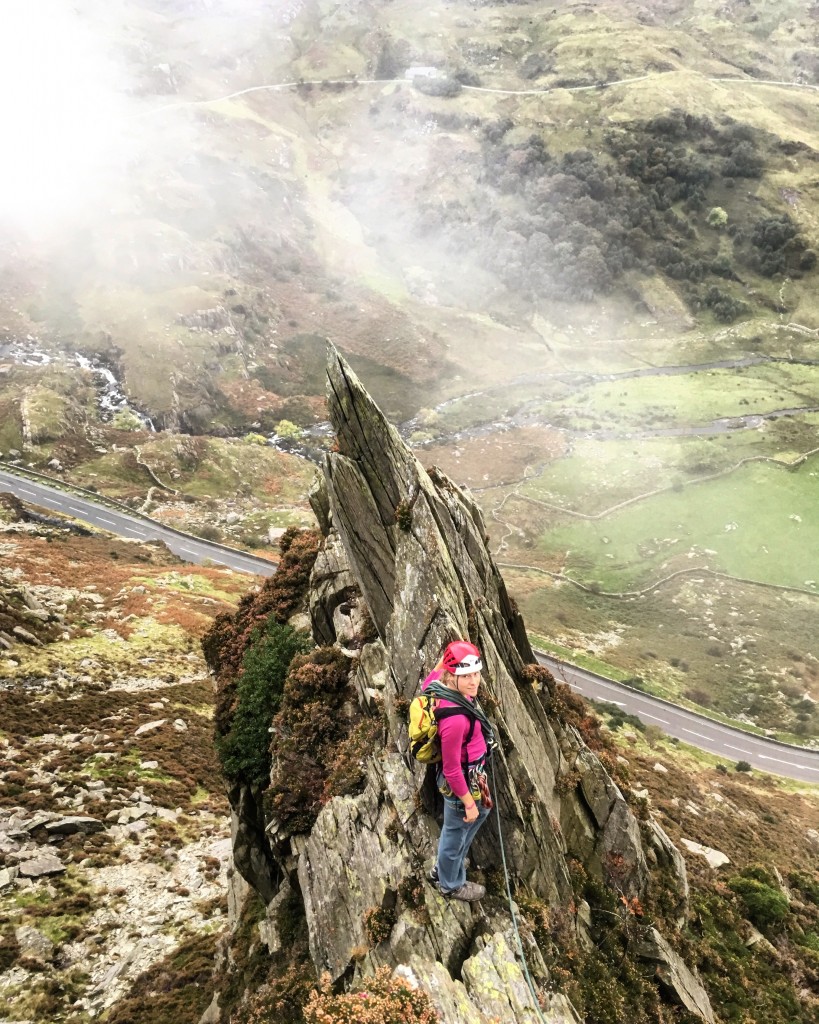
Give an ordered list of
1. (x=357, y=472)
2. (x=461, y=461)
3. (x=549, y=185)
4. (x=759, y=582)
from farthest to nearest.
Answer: (x=549, y=185) → (x=461, y=461) → (x=759, y=582) → (x=357, y=472)

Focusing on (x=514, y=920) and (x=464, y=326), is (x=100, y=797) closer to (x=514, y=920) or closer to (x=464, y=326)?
(x=514, y=920)

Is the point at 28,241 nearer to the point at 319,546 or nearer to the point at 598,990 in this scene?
the point at 319,546

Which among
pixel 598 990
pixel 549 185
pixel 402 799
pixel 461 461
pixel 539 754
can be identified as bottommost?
pixel 598 990

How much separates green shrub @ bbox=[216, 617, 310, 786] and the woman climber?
34.0ft

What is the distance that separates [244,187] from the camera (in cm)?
17100

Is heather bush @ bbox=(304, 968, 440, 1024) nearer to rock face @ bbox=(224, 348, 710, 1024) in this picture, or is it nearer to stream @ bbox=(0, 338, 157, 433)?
rock face @ bbox=(224, 348, 710, 1024)

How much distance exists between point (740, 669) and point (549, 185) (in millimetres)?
171754

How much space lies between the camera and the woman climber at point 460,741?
9.77 meters

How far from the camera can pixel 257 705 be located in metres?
20.0

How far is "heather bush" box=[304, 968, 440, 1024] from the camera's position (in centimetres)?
966

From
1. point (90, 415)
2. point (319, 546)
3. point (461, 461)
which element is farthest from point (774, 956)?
point (90, 415)

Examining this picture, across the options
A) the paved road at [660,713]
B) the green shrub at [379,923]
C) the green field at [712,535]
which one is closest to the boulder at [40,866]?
the green shrub at [379,923]

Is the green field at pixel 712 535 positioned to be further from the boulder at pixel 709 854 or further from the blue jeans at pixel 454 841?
the blue jeans at pixel 454 841

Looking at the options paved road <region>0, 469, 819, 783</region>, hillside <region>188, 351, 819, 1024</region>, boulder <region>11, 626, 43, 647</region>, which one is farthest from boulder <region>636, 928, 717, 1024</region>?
boulder <region>11, 626, 43, 647</region>
